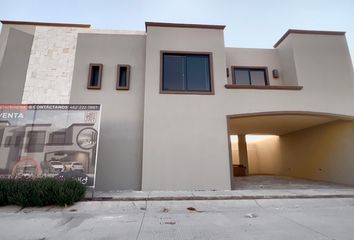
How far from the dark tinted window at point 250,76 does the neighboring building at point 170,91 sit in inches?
43.4

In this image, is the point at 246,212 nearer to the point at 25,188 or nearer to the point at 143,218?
the point at 143,218

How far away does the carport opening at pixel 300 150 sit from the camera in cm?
810

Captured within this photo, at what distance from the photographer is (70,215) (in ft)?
14.3

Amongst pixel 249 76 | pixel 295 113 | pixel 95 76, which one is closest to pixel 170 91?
pixel 95 76

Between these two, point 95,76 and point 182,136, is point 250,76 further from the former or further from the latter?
point 95,76

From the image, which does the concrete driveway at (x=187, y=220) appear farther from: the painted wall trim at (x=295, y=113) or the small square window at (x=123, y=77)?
the small square window at (x=123, y=77)

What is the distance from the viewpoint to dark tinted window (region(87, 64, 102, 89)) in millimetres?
7668

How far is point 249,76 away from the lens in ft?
32.1

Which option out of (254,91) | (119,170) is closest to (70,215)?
(119,170)

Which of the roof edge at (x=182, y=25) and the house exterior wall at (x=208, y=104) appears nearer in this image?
the house exterior wall at (x=208, y=104)

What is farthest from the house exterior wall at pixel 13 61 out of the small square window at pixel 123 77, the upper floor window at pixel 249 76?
the upper floor window at pixel 249 76

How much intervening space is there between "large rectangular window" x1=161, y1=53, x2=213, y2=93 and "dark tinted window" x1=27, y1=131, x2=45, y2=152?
428 centimetres

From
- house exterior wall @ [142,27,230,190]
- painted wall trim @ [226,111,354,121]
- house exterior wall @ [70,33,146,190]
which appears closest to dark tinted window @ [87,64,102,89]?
house exterior wall @ [70,33,146,190]

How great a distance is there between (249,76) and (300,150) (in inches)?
207
